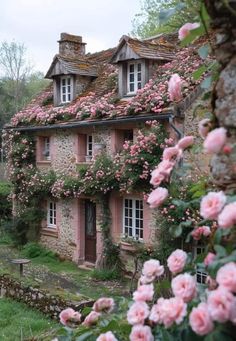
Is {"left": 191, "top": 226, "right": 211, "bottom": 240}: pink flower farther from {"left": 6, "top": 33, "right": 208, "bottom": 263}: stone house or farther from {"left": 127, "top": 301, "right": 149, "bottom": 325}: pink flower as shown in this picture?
{"left": 6, "top": 33, "right": 208, "bottom": 263}: stone house

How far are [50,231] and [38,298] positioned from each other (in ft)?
22.7

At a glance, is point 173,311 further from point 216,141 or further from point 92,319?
point 92,319

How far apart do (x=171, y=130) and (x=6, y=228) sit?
373 inches

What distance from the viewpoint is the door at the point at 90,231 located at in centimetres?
1612

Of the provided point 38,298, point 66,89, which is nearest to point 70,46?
point 66,89

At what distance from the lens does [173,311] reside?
189 centimetres

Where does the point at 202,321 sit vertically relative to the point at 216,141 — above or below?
below

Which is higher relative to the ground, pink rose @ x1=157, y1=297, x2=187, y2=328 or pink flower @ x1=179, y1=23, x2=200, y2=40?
pink flower @ x1=179, y1=23, x2=200, y2=40

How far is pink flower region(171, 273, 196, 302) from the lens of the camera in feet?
6.38

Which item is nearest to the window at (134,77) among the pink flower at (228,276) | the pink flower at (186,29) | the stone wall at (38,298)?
the stone wall at (38,298)

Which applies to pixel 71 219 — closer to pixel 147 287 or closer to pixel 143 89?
pixel 143 89

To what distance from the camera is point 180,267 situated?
2164 millimetres

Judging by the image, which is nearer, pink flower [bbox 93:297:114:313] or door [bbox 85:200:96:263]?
pink flower [bbox 93:297:114:313]

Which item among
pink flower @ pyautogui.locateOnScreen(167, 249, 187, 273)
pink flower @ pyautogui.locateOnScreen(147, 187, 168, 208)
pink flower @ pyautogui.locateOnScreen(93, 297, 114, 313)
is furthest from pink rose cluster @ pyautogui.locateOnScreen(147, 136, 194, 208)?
pink flower @ pyautogui.locateOnScreen(93, 297, 114, 313)
